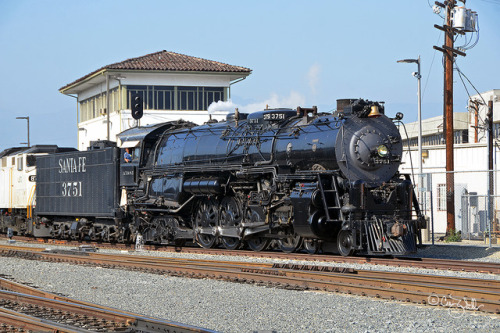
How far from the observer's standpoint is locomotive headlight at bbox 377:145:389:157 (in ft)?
58.0

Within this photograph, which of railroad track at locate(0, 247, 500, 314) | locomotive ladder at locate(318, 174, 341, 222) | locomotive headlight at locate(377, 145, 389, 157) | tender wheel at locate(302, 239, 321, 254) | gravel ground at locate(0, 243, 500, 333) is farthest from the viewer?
tender wheel at locate(302, 239, 321, 254)

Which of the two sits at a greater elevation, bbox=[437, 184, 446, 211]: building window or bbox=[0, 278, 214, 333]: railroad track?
bbox=[437, 184, 446, 211]: building window

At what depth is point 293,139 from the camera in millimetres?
18453

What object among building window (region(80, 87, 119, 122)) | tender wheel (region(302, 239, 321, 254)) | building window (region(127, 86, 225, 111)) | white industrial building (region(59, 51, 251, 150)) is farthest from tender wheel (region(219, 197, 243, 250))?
building window (region(80, 87, 119, 122))

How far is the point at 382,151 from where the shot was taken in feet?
58.2

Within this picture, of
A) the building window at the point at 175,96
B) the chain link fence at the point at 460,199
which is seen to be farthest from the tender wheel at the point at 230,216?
the building window at the point at 175,96

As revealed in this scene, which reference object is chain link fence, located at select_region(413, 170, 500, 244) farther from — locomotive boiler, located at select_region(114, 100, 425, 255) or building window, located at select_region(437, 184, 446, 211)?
locomotive boiler, located at select_region(114, 100, 425, 255)

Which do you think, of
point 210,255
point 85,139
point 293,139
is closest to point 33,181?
point 210,255

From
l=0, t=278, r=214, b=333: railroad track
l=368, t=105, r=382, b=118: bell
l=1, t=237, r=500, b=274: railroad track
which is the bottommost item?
l=1, t=237, r=500, b=274: railroad track

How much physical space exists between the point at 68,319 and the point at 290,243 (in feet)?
33.5

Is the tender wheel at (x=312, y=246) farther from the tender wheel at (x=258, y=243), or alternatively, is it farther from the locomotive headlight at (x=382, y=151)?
the locomotive headlight at (x=382, y=151)

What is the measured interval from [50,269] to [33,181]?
14.6 metres

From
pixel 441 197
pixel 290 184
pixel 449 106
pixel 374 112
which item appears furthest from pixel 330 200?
pixel 441 197

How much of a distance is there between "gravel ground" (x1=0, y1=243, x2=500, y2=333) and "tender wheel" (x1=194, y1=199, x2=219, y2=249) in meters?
6.15
